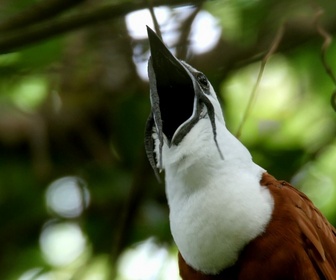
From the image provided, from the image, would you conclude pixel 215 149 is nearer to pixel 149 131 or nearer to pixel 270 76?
pixel 149 131

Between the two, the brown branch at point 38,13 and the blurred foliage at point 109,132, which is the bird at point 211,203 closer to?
the brown branch at point 38,13

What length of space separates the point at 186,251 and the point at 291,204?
0.34 meters

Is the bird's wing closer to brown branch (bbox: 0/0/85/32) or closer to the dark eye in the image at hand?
the dark eye

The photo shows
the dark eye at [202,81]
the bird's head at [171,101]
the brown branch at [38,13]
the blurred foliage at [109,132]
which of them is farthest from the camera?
the blurred foliage at [109,132]

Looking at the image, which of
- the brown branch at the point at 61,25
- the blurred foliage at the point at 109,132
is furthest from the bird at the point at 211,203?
the blurred foliage at the point at 109,132

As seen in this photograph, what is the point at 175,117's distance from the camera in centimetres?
278

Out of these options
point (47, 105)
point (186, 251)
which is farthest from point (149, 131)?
point (47, 105)

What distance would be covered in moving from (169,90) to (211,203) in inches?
13.7

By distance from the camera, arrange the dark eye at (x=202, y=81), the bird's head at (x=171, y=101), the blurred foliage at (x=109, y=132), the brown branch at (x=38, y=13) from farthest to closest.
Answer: the blurred foliage at (x=109, y=132) < the brown branch at (x=38, y=13) < the dark eye at (x=202, y=81) < the bird's head at (x=171, y=101)

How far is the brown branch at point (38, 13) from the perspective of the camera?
10.5 feet

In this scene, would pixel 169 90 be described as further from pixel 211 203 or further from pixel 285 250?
pixel 285 250

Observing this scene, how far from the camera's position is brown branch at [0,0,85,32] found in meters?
Answer: 3.19

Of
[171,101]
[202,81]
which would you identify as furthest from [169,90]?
[202,81]

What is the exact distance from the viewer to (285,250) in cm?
279
